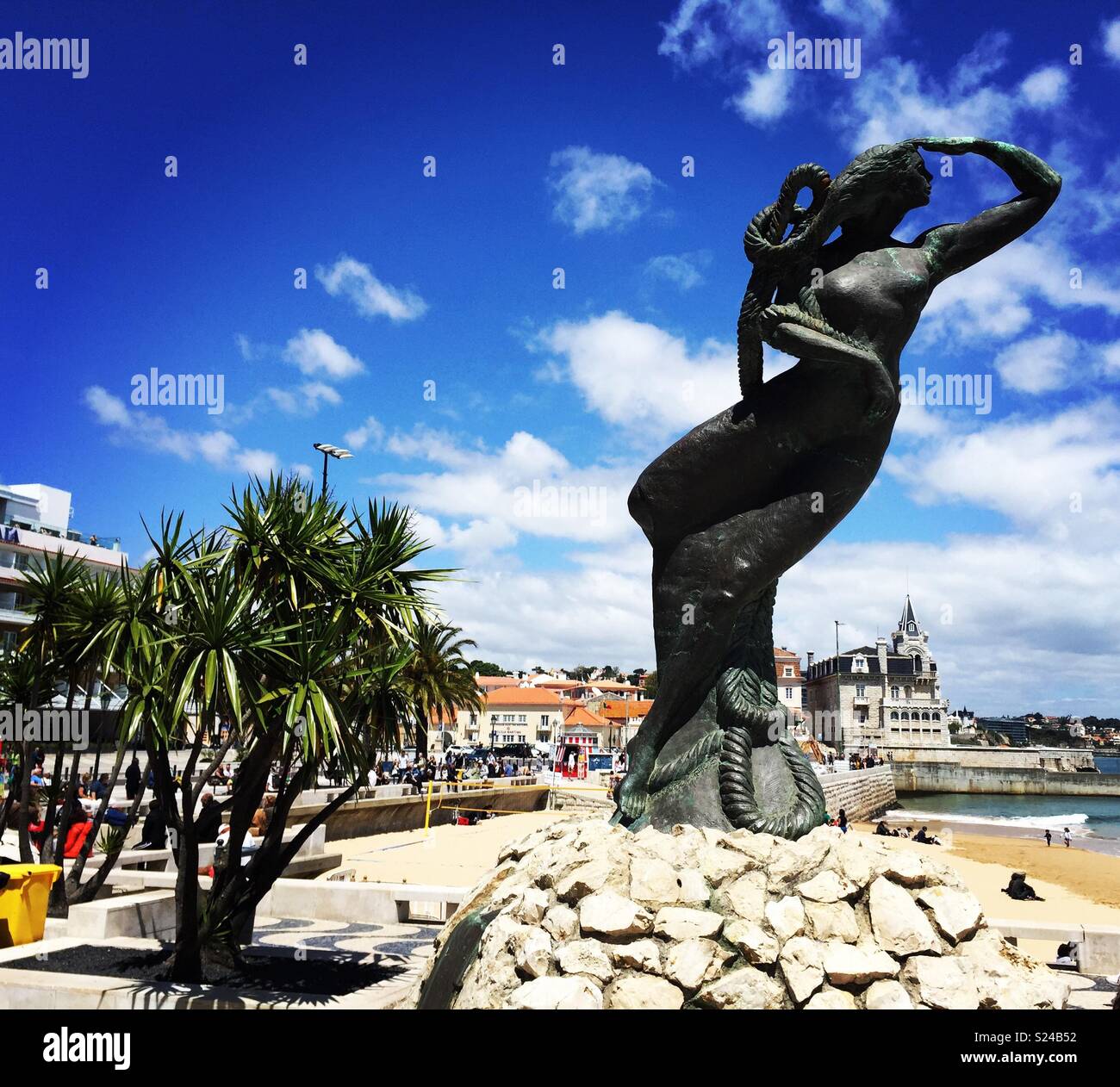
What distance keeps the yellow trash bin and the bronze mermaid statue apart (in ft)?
20.3

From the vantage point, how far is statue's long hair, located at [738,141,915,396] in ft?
19.6

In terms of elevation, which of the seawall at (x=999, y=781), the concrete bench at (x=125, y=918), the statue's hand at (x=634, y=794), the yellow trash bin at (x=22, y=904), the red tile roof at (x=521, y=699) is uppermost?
the statue's hand at (x=634, y=794)

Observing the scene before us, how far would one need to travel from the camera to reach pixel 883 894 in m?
4.62

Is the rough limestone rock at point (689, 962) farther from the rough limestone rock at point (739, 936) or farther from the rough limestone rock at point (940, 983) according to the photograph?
the rough limestone rock at point (940, 983)

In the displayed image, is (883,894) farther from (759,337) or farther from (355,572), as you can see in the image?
(355,572)

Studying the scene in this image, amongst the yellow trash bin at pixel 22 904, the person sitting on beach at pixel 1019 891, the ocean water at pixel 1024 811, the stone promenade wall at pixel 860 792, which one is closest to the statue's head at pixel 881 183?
the yellow trash bin at pixel 22 904

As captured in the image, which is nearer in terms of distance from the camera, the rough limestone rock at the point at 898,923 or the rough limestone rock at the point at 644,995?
the rough limestone rock at the point at 644,995

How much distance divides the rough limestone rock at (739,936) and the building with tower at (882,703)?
68.5 meters

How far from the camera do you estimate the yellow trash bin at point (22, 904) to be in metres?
8.71

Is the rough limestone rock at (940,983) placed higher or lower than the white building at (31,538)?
lower

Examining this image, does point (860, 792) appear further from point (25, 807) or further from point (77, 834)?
point (25, 807)

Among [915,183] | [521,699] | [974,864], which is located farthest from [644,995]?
[521,699]
